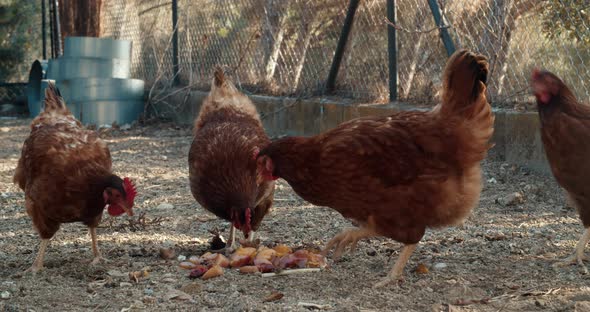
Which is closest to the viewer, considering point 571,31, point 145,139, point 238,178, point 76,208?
point 76,208

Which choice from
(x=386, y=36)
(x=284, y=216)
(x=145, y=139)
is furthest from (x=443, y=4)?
(x=145, y=139)

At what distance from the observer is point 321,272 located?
348cm

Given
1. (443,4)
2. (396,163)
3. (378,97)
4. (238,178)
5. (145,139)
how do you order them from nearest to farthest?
(396,163)
(238,178)
(443,4)
(378,97)
(145,139)

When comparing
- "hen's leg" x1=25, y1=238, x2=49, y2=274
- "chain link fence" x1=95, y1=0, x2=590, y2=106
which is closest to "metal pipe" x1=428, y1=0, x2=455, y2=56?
"chain link fence" x1=95, y1=0, x2=590, y2=106

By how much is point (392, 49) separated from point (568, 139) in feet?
10.9

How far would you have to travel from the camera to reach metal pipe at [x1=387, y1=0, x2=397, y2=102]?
665 cm

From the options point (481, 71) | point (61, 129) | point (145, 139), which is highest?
point (481, 71)

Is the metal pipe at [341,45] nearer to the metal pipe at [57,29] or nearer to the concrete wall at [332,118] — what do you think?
the concrete wall at [332,118]

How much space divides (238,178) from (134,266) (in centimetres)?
77

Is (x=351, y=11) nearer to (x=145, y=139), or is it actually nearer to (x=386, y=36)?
(x=386, y=36)

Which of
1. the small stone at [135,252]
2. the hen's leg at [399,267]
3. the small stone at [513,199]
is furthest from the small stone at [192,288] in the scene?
the small stone at [513,199]

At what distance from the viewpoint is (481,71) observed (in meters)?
3.31

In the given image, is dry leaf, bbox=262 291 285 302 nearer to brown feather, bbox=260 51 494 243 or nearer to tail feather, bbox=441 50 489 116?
brown feather, bbox=260 51 494 243

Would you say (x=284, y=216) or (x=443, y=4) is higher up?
(x=443, y=4)
